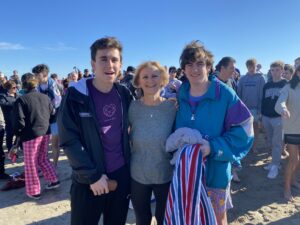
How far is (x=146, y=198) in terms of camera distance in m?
2.72

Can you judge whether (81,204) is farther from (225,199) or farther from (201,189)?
(225,199)

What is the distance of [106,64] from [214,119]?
3.35ft

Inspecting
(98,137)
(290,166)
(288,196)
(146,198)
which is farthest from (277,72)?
(98,137)

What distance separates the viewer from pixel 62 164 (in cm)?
676

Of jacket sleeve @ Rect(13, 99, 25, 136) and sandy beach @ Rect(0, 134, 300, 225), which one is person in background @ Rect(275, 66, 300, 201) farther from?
jacket sleeve @ Rect(13, 99, 25, 136)

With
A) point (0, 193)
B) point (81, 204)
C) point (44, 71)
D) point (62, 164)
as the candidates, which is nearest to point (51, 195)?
point (0, 193)

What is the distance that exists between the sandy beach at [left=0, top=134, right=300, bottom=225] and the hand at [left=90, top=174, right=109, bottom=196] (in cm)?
193

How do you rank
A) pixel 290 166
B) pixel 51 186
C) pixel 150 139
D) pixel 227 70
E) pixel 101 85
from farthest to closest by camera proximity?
pixel 51 186, pixel 227 70, pixel 290 166, pixel 150 139, pixel 101 85

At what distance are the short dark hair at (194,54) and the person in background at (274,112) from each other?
11.7 feet

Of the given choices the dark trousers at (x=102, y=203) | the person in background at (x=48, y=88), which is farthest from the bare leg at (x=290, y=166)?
Result: the person in background at (x=48, y=88)

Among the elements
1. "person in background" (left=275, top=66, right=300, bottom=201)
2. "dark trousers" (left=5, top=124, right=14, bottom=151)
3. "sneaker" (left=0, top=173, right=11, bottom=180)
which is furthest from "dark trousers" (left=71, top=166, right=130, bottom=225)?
"dark trousers" (left=5, top=124, right=14, bottom=151)

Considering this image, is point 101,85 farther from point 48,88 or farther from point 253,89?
point 253,89

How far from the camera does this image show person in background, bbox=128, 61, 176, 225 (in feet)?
8.52

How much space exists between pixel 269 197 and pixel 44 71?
490 cm
